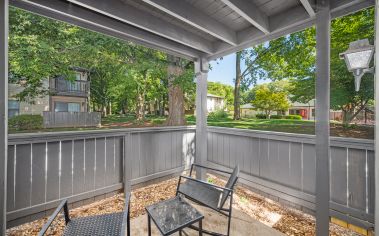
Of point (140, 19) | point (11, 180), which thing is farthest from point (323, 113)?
point (11, 180)

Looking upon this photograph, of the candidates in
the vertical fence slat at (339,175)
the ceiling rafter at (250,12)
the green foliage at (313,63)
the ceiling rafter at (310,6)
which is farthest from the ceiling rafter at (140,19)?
the green foliage at (313,63)

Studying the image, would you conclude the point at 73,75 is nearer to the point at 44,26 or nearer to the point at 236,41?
the point at 44,26

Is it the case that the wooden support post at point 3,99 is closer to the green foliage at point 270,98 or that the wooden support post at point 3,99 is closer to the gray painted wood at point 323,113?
the gray painted wood at point 323,113

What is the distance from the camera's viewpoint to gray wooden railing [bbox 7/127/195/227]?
7.89 ft

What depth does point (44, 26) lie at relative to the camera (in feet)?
17.5

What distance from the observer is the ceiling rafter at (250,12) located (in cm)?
191

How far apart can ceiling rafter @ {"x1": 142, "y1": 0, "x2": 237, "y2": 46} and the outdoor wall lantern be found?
4.77ft

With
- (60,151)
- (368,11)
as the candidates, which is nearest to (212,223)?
(60,151)

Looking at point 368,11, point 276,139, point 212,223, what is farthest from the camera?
point 368,11

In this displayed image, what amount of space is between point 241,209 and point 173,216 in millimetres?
1574

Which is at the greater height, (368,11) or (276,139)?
(368,11)

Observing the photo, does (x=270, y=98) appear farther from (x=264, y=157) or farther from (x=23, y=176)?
Result: (x=23, y=176)

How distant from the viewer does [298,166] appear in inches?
115

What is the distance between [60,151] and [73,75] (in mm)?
4206
